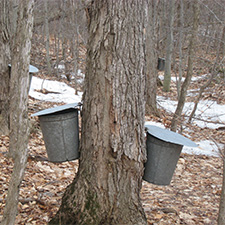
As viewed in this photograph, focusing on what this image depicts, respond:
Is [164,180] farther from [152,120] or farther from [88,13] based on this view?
[152,120]

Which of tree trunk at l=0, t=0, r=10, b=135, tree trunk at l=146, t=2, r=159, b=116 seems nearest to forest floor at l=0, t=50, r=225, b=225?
tree trunk at l=0, t=0, r=10, b=135

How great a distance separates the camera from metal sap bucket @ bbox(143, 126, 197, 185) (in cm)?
259

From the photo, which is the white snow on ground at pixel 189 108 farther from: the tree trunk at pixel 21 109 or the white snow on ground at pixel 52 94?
the tree trunk at pixel 21 109

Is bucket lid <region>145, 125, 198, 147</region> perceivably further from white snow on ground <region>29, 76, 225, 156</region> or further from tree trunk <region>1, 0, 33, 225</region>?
white snow on ground <region>29, 76, 225, 156</region>

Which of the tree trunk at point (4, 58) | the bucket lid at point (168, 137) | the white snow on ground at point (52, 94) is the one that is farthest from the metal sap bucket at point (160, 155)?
the white snow on ground at point (52, 94)

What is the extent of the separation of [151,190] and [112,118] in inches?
83.0

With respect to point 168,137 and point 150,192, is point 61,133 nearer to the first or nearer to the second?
point 168,137

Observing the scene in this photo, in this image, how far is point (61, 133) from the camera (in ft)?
8.45

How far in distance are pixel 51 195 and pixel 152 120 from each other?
4.93 meters

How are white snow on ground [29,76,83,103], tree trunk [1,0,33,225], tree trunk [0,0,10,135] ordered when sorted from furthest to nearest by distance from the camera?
white snow on ground [29,76,83,103] < tree trunk [0,0,10,135] < tree trunk [1,0,33,225]

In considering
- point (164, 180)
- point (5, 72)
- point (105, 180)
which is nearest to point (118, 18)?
point (105, 180)

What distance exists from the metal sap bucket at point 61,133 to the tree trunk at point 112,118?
0.81 feet

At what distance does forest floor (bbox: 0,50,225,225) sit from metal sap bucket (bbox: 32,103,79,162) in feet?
2.50

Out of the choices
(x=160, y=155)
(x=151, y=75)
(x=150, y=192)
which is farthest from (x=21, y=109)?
(x=151, y=75)
